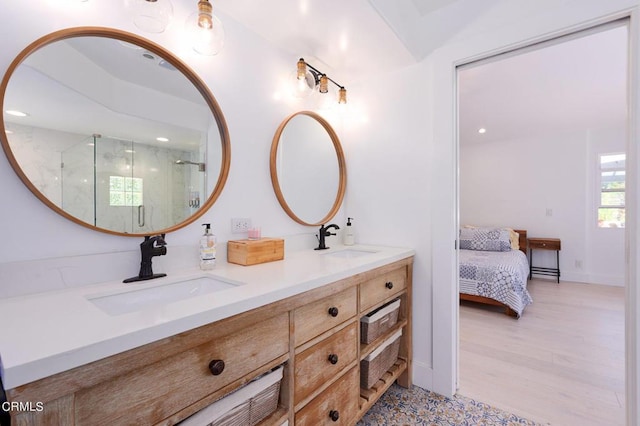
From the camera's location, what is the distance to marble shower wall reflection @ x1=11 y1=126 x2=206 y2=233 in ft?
3.18

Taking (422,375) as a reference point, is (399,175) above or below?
above

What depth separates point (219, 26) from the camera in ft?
4.23

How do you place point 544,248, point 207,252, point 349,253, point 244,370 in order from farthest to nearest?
point 544,248
point 349,253
point 207,252
point 244,370

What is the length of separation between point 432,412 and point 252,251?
4.64 feet

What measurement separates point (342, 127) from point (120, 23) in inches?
60.2

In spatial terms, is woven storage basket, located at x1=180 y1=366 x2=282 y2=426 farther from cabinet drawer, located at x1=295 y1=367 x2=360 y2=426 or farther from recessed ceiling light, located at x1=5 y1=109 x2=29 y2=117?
recessed ceiling light, located at x1=5 y1=109 x2=29 y2=117

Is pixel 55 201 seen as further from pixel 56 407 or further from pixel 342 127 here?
pixel 342 127

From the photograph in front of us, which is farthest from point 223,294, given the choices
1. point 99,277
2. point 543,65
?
point 543,65

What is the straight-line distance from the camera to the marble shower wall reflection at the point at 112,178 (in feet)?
3.18

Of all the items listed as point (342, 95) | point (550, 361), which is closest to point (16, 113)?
point (342, 95)

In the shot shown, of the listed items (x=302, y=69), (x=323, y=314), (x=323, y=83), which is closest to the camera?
(x=323, y=314)

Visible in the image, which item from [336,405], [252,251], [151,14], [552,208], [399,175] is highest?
[151,14]

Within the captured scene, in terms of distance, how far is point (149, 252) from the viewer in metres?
1.14
